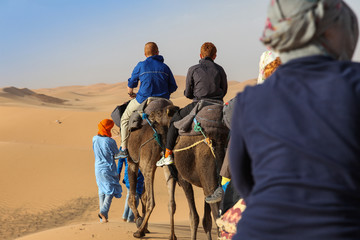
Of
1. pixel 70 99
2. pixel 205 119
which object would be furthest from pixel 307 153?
pixel 70 99

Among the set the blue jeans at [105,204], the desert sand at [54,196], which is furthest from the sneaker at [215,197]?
the blue jeans at [105,204]

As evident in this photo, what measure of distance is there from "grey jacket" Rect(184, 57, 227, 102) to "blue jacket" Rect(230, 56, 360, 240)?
5001 mm

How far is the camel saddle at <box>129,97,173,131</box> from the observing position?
762 centimetres

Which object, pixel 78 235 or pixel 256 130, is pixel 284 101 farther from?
pixel 78 235

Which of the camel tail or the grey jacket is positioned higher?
the grey jacket

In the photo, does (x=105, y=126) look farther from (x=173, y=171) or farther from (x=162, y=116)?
(x=173, y=171)

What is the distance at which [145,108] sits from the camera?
7715 millimetres

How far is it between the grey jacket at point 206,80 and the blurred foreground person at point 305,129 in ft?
16.0

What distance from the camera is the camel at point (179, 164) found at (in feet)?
20.3

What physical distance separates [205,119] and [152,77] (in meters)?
2.00

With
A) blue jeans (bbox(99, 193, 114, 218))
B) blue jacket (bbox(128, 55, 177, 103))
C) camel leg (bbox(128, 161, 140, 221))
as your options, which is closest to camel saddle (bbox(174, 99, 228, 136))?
blue jacket (bbox(128, 55, 177, 103))

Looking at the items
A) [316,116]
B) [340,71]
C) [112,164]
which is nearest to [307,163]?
[316,116]

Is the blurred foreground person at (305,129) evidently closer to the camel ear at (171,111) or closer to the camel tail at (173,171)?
the camel tail at (173,171)

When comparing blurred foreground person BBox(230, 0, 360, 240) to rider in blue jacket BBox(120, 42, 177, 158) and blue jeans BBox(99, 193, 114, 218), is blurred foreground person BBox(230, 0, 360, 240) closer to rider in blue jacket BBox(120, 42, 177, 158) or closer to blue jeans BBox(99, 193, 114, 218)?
rider in blue jacket BBox(120, 42, 177, 158)
